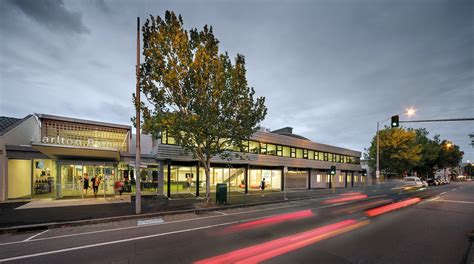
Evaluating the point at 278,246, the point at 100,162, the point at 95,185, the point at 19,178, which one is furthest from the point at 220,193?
the point at 19,178

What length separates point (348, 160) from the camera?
41344mm

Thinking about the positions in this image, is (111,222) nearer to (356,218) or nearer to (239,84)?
(239,84)

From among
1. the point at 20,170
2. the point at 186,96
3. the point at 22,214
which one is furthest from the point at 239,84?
the point at 20,170

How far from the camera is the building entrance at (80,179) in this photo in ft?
56.5

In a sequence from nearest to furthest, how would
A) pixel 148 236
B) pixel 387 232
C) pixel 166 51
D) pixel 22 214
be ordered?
1. pixel 148 236
2. pixel 387 232
3. pixel 22 214
4. pixel 166 51

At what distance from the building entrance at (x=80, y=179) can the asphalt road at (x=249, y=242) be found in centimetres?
939

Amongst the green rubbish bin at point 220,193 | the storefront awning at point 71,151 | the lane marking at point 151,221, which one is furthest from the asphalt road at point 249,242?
the storefront awning at point 71,151

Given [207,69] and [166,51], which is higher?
[166,51]

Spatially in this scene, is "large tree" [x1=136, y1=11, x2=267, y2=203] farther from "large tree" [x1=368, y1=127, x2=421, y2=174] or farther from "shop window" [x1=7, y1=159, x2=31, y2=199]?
"large tree" [x1=368, y1=127, x2=421, y2=174]

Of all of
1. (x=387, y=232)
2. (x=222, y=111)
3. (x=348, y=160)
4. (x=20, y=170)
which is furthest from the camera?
(x=348, y=160)

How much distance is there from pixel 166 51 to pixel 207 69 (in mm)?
2742

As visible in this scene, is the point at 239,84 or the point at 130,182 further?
the point at 130,182

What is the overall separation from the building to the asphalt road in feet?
24.7

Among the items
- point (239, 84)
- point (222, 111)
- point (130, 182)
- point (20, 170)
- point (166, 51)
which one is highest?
point (166, 51)
